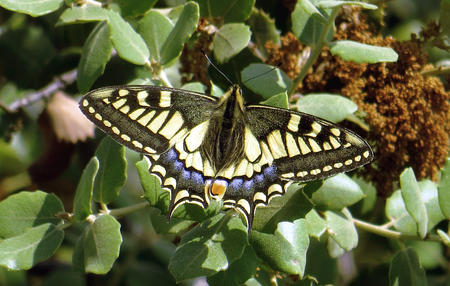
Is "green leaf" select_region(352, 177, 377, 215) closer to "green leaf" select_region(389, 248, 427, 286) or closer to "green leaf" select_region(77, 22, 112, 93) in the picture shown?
"green leaf" select_region(389, 248, 427, 286)

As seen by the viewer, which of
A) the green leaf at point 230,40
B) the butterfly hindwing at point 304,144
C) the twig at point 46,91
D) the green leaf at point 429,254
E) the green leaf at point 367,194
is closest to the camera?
the butterfly hindwing at point 304,144

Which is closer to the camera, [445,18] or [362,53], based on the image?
[362,53]

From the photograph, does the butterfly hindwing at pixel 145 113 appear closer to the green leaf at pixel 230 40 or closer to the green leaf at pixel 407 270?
the green leaf at pixel 230 40

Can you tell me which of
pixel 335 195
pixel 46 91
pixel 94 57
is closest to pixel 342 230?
pixel 335 195

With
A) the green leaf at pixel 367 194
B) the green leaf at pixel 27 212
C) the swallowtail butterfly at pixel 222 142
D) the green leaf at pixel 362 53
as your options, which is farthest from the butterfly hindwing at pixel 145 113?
the green leaf at pixel 367 194

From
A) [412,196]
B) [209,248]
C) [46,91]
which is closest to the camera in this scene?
[209,248]

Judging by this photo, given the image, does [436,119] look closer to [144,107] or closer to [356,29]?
[356,29]

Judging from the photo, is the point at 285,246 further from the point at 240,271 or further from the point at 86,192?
the point at 86,192
